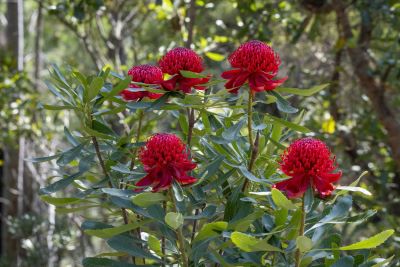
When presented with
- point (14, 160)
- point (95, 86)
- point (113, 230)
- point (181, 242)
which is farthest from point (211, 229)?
point (14, 160)

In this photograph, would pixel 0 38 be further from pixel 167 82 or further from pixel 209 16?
pixel 167 82

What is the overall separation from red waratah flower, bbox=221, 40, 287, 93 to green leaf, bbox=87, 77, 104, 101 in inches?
10.7

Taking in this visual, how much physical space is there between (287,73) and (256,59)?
2865mm

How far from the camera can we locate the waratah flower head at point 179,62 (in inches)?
55.2

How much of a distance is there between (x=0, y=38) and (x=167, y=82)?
5.56 meters

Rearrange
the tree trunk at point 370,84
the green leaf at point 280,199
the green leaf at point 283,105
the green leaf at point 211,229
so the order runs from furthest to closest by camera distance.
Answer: the tree trunk at point 370,84
the green leaf at point 283,105
the green leaf at point 211,229
the green leaf at point 280,199

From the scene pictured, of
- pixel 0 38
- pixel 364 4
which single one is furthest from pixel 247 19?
pixel 0 38

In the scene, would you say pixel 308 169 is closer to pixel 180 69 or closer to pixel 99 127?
pixel 180 69

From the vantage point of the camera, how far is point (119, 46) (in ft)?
13.6

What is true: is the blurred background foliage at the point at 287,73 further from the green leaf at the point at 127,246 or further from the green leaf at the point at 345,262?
the green leaf at the point at 345,262

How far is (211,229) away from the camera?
4.18 ft

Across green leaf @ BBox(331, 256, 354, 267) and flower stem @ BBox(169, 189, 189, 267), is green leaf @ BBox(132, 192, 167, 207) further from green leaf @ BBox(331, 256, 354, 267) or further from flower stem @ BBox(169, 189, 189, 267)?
green leaf @ BBox(331, 256, 354, 267)

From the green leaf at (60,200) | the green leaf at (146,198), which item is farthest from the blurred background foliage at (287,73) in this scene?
the green leaf at (146,198)

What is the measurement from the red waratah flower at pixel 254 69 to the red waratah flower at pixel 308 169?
0.51 ft
